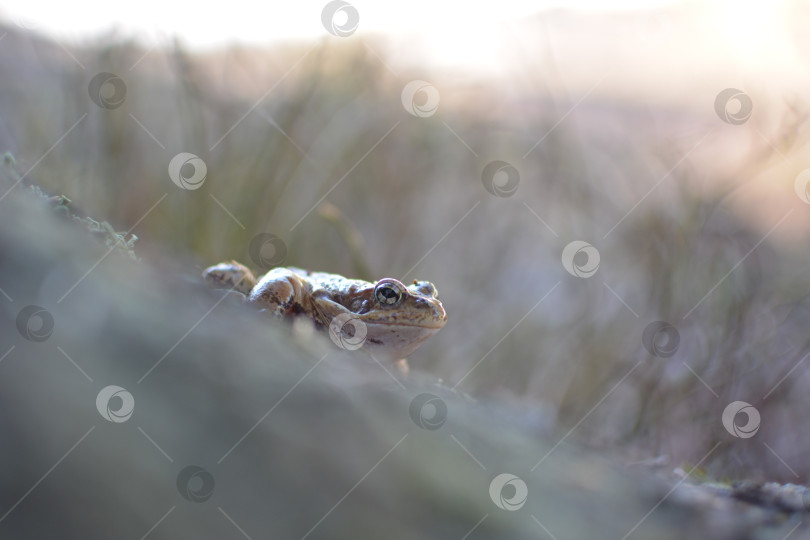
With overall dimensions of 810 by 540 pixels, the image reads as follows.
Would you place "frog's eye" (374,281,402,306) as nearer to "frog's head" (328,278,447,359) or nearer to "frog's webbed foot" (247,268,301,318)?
"frog's head" (328,278,447,359)

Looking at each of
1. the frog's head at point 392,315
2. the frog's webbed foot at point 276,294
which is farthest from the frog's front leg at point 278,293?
the frog's head at point 392,315

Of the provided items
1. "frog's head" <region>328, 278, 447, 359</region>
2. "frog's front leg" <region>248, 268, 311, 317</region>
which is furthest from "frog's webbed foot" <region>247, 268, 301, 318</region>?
"frog's head" <region>328, 278, 447, 359</region>

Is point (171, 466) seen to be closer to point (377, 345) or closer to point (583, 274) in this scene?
point (377, 345)

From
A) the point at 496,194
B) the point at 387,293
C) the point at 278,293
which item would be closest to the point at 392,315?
the point at 387,293

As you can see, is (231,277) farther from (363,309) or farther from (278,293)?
(363,309)

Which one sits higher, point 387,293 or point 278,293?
point 387,293

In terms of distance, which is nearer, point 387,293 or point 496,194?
point 387,293
